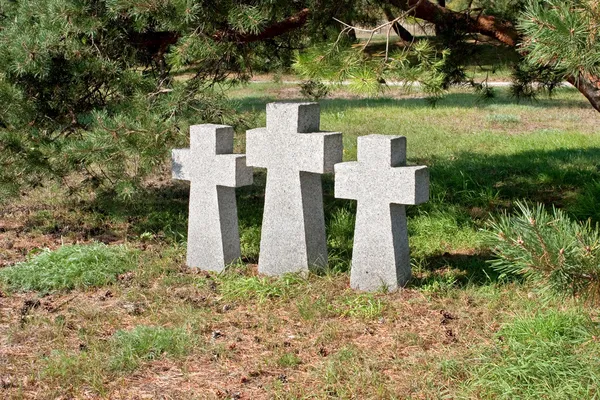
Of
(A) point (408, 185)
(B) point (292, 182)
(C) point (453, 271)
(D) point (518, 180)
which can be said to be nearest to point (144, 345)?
(B) point (292, 182)

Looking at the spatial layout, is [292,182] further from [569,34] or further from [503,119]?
[503,119]

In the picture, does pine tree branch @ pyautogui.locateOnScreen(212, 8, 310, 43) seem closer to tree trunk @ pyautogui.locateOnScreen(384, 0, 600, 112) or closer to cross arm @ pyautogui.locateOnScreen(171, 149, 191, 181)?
tree trunk @ pyautogui.locateOnScreen(384, 0, 600, 112)

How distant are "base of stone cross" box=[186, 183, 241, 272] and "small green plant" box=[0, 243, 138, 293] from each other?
487 mm

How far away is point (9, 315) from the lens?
4.71 meters

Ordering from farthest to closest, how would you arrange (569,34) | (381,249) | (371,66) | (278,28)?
(278,28) → (381,249) → (371,66) → (569,34)

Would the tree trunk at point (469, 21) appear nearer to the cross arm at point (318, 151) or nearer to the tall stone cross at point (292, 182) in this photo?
the tall stone cross at point (292, 182)

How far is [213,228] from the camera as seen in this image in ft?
17.6

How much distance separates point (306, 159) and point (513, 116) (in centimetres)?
905

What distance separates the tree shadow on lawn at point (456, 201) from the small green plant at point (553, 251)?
230cm

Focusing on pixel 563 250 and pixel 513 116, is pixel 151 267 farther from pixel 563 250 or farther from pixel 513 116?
pixel 513 116

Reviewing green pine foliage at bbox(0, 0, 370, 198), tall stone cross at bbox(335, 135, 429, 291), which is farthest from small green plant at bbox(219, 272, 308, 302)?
green pine foliage at bbox(0, 0, 370, 198)

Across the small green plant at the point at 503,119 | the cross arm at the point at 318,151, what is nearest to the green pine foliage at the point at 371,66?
the cross arm at the point at 318,151

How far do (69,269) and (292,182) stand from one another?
161cm

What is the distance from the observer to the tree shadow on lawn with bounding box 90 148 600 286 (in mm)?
5730
